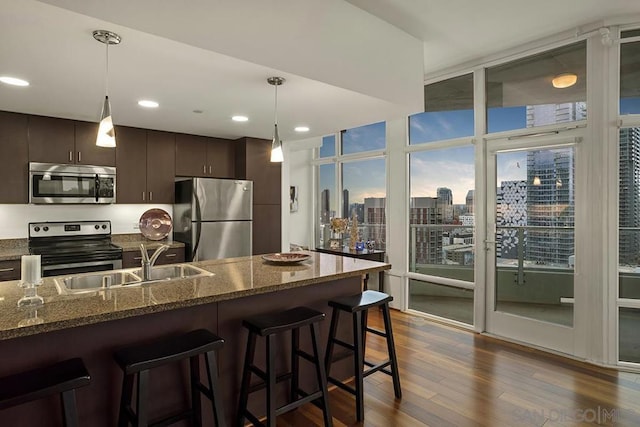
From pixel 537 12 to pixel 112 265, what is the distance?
15.2 feet

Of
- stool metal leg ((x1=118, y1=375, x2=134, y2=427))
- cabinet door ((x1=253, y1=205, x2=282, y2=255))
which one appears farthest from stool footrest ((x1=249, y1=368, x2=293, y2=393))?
cabinet door ((x1=253, y1=205, x2=282, y2=255))

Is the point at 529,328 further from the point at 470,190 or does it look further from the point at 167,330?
the point at 167,330

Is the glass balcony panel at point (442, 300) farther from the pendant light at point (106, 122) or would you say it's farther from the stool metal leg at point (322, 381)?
the pendant light at point (106, 122)

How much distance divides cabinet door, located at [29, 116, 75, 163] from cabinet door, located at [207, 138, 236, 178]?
1559 millimetres

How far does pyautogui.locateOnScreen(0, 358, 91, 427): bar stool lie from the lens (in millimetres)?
1385

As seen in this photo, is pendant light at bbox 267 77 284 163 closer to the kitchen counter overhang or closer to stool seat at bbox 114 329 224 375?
the kitchen counter overhang

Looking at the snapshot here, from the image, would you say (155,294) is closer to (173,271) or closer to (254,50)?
(173,271)

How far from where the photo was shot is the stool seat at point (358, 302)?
2.54 metres

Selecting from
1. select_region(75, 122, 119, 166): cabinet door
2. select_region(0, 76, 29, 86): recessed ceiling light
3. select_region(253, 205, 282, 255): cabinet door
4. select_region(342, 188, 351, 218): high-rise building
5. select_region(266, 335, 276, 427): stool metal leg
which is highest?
select_region(0, 76, 29, 86): recessed ceiling light

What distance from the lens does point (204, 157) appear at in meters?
5.00

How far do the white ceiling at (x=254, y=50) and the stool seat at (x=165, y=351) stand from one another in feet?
5.29

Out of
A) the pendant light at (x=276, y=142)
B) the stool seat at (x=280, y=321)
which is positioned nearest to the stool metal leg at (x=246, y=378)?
the stool seat at (x=280, y=321)

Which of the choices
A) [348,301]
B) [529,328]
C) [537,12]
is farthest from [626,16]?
[348,301]

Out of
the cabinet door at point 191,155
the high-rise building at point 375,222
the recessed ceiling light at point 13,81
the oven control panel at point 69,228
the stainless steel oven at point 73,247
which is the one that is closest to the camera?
the recessed ceiling light at point 13,81
